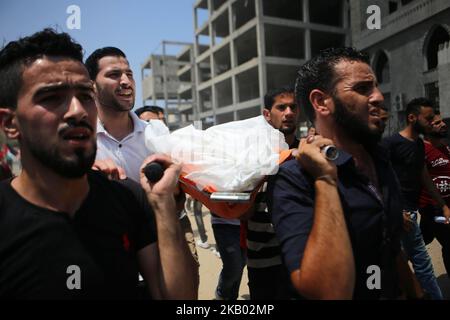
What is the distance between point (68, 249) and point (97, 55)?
187cm

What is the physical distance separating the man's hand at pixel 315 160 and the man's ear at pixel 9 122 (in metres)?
1.31

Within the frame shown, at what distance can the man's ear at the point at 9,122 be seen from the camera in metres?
1.33

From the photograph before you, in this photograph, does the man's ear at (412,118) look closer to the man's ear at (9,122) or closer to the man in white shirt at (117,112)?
the man in white shirt at (117,112)

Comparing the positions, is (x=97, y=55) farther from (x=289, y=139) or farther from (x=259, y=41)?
(x=259, y=41)

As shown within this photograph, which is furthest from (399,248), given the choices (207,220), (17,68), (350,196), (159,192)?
(207,220)

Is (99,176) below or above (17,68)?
below

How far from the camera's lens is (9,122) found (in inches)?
52.9

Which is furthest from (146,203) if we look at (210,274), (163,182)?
(210,274)

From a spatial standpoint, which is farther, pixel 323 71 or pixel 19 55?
pixel 323 71

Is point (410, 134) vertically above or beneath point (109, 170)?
above
